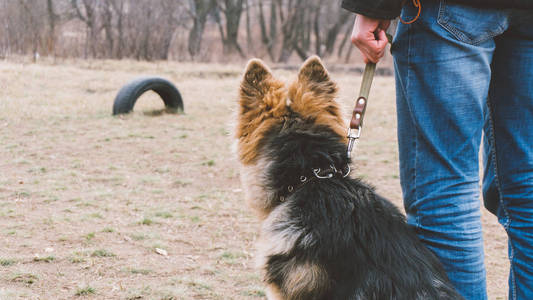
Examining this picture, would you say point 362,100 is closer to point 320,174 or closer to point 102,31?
point 320,174

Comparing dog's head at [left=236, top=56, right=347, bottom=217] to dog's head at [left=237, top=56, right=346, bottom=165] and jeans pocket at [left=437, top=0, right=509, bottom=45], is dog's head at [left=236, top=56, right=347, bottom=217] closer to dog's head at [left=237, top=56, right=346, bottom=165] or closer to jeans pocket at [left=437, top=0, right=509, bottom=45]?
dog's head at [left=237, top=56, right=346, bottom=165]

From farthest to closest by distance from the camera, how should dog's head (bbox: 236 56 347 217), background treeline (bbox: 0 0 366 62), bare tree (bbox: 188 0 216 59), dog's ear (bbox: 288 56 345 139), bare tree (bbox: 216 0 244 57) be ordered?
bare tree (bbox: 216 0 244 57) < bare tree (bbox: 188 0 216 59) < background treeline (bbox: 0 0 366 62) < dog's ear (bbox: 288 56 345 139) < dog's head (bbox: 236 56 347 217)

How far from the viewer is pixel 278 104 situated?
2412mm

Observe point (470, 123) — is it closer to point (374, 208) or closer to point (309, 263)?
point (374, 208)

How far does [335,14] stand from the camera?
31016mm

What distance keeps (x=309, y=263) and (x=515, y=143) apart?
0.99m

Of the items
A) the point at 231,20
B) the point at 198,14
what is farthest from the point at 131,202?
the point at 231,20

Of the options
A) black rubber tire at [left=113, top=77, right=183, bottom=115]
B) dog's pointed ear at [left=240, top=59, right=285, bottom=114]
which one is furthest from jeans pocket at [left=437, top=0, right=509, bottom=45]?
black rubber tire at [left=113, top=77, right=183, bottom=115]

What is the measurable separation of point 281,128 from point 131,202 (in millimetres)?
2912

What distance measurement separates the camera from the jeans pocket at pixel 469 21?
1.85 m

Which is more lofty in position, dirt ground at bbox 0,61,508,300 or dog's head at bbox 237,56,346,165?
dog's head at bbox 237,56,346,165

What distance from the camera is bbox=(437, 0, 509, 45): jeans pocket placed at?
6.07ft

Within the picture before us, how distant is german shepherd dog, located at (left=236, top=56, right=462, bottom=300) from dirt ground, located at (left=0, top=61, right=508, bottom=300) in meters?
0.17

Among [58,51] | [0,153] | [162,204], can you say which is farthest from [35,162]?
[58,51]
